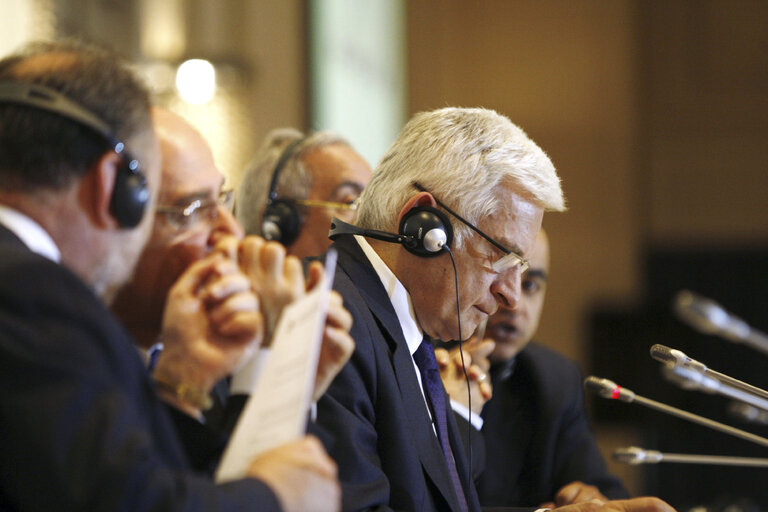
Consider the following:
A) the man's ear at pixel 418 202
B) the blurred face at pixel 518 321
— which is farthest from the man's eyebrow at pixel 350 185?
the man's ear at pixel 418 202

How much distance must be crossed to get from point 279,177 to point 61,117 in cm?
137

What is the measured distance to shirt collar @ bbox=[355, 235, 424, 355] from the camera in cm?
154

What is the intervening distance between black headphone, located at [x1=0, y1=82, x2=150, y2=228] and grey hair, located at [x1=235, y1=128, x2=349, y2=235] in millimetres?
1300

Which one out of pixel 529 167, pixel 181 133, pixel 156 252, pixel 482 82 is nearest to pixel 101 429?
pixel 156 252

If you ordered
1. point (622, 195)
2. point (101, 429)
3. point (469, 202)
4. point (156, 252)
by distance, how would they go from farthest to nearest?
point (622, 195)
point (469, 202)
point (156, 252)
point (101, 429)

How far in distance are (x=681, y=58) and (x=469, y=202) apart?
12.7ft

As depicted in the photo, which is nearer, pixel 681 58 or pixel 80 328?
pixel 80 328

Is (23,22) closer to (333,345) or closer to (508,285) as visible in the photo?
(508,285)

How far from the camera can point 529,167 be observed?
160cm

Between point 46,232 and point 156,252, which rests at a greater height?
point 46,232

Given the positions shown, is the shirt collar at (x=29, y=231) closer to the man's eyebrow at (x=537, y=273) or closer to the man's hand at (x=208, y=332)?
the man's hand at (x=208, y=332)

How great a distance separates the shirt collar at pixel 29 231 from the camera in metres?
0.86

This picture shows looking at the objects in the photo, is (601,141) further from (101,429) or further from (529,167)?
(101,429)

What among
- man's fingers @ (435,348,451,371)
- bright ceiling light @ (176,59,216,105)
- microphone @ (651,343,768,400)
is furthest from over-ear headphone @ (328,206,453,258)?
bright ceiling light @ (176,59,216,105)
